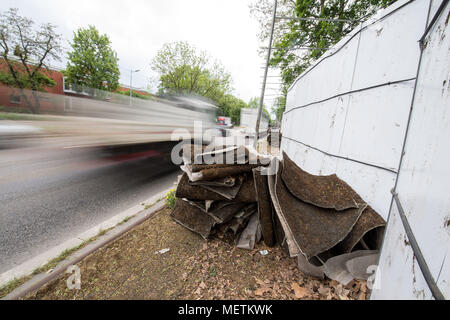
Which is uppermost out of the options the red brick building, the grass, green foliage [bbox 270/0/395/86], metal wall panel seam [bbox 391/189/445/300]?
green foliage [bbox 270/0/395/86]

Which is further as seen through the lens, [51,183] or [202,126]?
[202,126]

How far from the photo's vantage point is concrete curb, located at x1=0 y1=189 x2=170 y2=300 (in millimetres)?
1821

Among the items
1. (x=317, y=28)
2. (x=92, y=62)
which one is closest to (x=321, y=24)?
(x=317, y=28)

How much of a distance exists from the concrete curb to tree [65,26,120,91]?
1273 inches

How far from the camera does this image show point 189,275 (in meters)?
2.00

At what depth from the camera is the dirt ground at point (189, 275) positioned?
1773mm

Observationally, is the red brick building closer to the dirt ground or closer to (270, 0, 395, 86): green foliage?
the dirt ground

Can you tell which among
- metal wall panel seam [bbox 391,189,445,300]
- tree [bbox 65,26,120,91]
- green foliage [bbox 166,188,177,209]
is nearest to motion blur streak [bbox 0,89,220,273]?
green foliage [bbox 166,188,177,209]

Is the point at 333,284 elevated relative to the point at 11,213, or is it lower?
elevated

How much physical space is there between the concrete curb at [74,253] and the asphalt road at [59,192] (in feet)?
0.74

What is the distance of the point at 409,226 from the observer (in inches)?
40.9
